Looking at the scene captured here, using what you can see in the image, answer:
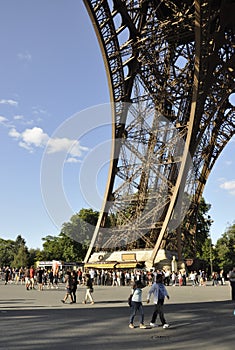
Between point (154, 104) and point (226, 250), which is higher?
point (154, 104)

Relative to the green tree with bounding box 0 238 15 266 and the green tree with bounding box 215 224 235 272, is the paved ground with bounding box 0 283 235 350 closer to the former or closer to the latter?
the green tree with bounding box 215 224 235 272

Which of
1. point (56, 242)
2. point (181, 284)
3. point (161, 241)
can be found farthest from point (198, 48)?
point (56, 242)

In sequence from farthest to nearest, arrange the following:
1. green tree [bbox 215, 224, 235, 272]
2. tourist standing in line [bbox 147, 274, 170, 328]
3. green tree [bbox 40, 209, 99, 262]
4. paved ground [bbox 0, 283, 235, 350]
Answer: green tree [bbox 215, 224, 235, 272] < green tree [bbox 40, 209, 99, 262] < tourist standing in line [bbox 147, 274, 170, 328] < paved ground [bbox 0, 283, 235, 350]

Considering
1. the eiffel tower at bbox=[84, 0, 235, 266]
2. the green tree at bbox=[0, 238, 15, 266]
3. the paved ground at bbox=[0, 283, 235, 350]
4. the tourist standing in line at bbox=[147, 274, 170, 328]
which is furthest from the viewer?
the green tree at bbox=[0, 238, 15, 266]

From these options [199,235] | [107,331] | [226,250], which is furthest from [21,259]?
[107,331]

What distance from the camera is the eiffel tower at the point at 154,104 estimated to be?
104ft

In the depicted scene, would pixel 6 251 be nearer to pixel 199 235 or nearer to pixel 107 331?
pixel 199 235

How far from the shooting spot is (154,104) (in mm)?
33438

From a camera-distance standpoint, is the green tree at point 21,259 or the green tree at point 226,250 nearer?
the green tree at point 226,250

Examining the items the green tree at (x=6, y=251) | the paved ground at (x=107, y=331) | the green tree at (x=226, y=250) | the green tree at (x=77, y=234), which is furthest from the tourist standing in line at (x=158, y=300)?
the green tree at (x=6, y=251)

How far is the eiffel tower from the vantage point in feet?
104

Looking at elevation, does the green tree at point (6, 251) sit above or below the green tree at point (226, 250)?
above

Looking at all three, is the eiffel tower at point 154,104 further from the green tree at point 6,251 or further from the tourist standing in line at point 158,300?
the green tree at point 6,251

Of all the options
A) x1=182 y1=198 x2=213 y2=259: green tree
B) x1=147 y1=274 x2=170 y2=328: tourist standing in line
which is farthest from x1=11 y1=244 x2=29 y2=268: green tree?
x1=147 y1=274 x2=170 y2=328: tourist standing in line
